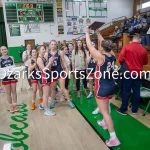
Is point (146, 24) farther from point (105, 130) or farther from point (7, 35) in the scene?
point (7, 35)

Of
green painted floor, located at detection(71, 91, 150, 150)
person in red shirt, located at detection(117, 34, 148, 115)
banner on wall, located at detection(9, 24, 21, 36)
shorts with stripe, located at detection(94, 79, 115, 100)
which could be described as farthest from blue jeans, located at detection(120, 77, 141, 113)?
banner on wall, located at detection(9, 24, 21, 36)

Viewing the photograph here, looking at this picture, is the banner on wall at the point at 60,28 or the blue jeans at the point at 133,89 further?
the banner on wall at the point at 60,28

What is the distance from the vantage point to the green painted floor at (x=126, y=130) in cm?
225

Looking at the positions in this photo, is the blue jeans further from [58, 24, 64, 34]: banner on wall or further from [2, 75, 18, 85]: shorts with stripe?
[58, 24, 64, 34]: banner on wall

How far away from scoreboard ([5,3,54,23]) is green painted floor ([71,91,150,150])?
8.90 metres

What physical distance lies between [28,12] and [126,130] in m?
10.1

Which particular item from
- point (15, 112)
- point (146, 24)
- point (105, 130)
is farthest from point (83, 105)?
point (146, 24)

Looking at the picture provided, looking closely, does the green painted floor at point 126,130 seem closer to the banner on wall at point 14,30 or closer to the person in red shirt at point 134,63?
the person in red shirt at point 134,63

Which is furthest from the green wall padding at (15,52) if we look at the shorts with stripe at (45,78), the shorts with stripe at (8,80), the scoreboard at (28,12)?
the shorts with stripe at (45,78)

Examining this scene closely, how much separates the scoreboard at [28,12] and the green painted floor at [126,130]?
29.2ft

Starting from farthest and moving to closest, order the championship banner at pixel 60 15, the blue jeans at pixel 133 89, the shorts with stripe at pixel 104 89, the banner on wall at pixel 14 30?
the championship banner at pixel 60 15
the banner on wall at pixel 14 30
the blue jeans at pixel 133 89
the shorts with stripe at pixel 104 89

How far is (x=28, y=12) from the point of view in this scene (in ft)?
34.7

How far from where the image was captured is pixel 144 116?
3.06m

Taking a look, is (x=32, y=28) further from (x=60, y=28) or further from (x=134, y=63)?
(x=134, y=63)
